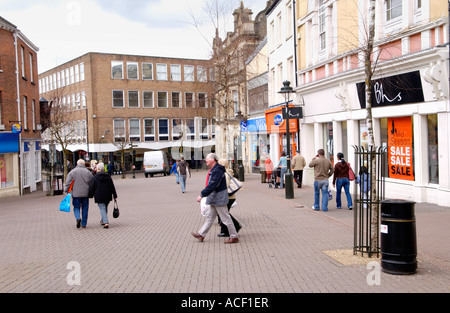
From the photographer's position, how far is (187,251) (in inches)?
341

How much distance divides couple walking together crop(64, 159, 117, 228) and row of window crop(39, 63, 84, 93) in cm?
4922

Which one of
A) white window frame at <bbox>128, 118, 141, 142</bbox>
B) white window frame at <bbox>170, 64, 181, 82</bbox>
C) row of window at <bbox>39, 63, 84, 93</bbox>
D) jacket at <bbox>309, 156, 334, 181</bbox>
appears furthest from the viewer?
white window frame at <bbox>170, 64, 181, 82</bbox>

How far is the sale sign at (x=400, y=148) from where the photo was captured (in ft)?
47.7

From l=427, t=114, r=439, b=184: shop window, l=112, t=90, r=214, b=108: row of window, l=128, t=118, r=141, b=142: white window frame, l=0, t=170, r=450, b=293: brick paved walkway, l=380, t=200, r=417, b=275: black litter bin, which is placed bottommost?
l=0, t=170, r=450, b=293: brick paved walkway

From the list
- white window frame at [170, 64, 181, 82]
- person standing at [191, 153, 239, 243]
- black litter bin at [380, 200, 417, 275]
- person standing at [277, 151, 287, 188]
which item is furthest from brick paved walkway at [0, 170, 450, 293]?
white window frame at [170, 64, 181, 82]

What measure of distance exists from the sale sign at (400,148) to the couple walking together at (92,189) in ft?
29.8

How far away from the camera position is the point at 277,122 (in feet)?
86.1

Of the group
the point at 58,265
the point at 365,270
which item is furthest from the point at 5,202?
the point at 365,270

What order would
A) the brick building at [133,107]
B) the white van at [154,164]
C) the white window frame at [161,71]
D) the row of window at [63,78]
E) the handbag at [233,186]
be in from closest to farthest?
the handbag at [233,186] < the white van at [154,164] < the brick building at [133,107] < the row of window at [63,78] < the white window frame at [161,71]

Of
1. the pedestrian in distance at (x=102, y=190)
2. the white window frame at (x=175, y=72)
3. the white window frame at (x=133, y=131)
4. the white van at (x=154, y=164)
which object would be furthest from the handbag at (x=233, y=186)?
the white window frame at (x=175, y=72)

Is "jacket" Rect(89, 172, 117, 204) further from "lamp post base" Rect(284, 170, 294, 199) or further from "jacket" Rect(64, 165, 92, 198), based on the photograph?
"lamp post base" Rect(284, 170, 294, 199)

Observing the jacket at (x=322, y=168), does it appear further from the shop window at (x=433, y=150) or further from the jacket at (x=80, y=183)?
the jacket at (x=80, y=183)

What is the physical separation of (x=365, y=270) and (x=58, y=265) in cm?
500

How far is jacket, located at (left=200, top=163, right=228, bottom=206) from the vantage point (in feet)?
29.7
